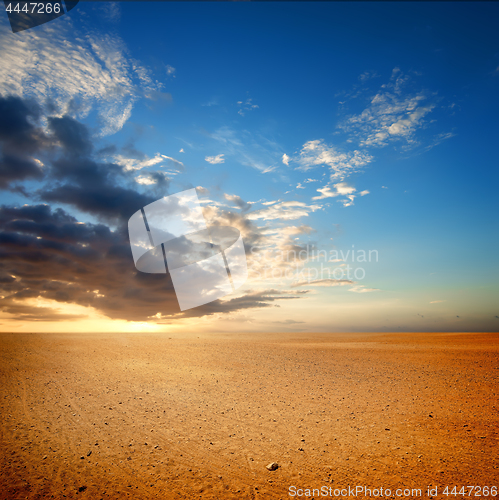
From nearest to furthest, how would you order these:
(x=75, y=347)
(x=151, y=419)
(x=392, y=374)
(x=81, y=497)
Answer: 1. (x=81, y=497)
2. (x=151, y=419)
3. (x=392, y=374)
4. (x=75, y=347)

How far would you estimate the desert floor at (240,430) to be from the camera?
625cm

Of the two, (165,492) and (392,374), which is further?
(392,374)

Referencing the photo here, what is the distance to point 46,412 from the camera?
10.1 meters

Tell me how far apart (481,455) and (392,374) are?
8.81 metres

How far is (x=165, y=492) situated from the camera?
19.6 feet

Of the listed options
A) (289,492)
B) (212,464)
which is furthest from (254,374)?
(289,492)

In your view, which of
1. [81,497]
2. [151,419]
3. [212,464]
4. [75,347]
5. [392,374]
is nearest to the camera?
[81,497]

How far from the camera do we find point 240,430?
868cm

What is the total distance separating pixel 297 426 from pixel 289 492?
3.06 meters

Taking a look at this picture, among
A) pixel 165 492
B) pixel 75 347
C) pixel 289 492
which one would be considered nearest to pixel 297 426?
pixel 289 492

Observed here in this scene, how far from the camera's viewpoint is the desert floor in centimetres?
625

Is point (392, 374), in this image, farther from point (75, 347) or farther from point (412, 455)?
point (75, 347)

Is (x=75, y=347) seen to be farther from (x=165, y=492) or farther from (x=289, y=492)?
(x=289, y=492)

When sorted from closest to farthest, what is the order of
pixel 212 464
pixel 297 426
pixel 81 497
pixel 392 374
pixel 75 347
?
pixel 81 497, pixel 212 464, pixel 297 426, pixel 392 374, pixel 75 347
